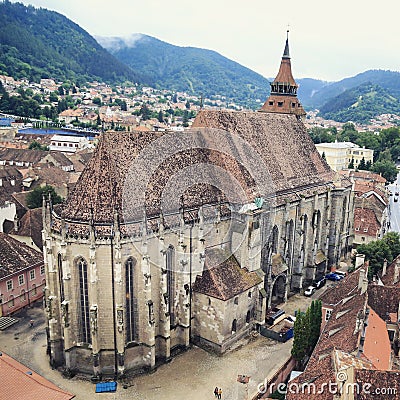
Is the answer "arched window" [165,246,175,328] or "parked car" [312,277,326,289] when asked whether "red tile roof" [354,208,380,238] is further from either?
"arched window" [165,246,175,328]

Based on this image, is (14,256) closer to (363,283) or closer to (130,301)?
(130,301)

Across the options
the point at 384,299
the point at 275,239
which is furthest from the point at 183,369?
the point at 384,299

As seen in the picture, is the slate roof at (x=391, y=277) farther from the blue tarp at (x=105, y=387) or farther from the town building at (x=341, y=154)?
the town building at (x=341, y=154)

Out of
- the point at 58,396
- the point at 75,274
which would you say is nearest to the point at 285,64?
the point at 75,274

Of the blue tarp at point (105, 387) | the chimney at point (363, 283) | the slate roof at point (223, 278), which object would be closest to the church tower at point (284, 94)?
the slate roof at point (223, 278)

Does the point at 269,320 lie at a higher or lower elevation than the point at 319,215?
lower

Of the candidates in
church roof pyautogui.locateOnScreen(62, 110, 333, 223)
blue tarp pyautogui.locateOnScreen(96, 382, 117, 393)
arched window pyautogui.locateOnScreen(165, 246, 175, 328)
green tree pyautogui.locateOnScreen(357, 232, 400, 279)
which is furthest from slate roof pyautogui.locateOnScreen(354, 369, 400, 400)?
green tree pyautogui.locateOnScreen(357, 232, 400, 279)

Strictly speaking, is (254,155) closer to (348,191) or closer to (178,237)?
(178,237)
